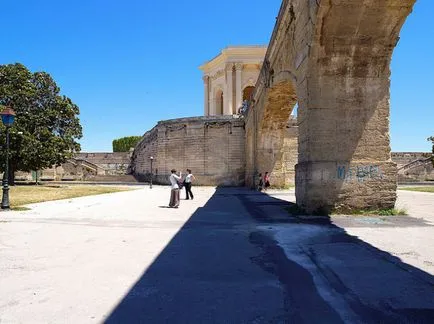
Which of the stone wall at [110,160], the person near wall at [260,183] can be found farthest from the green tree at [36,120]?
the stone wall at [110,160]

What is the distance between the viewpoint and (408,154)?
166 ft

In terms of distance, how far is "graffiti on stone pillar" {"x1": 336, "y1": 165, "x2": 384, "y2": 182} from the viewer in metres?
10.8

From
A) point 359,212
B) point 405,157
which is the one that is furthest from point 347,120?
point 405,157

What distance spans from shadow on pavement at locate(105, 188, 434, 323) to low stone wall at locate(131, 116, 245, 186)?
2747 centimetres

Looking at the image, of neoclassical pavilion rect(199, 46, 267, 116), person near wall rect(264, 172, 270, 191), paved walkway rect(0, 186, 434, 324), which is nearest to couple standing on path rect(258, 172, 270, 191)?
person near wall rect(264, 172, 270, 191)

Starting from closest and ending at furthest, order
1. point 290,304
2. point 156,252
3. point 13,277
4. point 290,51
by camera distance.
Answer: point 290,304 < point 13,277 < point 156,252 < point 290,51

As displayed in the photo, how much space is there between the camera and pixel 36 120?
2895 centimetres

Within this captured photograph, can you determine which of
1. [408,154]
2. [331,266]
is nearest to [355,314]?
[331,266]

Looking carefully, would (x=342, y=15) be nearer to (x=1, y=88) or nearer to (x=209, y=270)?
(x=209, y=270)

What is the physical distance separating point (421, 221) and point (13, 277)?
8920mm

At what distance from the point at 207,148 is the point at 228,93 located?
37.4 feet

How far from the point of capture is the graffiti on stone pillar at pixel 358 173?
10.8 m

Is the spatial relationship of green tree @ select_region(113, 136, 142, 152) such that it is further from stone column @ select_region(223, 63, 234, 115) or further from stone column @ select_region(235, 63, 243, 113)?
stone column @ select_region(235, 63, 243, 113)

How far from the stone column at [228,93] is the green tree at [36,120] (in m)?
18.5
